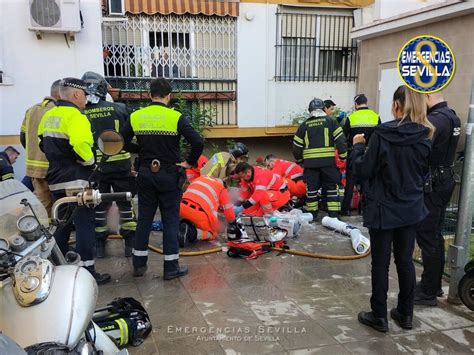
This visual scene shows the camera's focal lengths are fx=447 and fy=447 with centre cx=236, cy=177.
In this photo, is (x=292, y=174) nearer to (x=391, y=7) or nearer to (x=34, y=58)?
(x=391, y=7)

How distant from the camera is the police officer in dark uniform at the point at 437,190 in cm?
371

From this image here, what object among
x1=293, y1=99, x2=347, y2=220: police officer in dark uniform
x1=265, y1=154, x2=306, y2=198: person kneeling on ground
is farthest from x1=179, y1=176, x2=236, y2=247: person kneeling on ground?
x1=265, y1=154, x2=306, y2=198: person kneeling on ground

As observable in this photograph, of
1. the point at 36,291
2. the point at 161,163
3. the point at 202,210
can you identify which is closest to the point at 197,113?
the point at 202,210

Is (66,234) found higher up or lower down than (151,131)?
lower down

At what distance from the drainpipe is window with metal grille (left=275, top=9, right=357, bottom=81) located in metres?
6.54

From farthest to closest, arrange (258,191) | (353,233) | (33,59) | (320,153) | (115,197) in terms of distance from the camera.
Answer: (33,59) < (320,153) < (258,191) < (353,233) < (115,197)

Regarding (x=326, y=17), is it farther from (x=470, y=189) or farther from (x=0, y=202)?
(x=0, y=202)

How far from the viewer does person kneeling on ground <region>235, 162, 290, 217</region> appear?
585 centimetres

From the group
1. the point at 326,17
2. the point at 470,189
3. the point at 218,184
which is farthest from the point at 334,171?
the point at 326,17

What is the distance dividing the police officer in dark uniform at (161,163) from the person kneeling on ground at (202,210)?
97 cm

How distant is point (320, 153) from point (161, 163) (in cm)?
316

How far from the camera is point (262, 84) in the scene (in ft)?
31.9

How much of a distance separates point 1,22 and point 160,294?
219 inches

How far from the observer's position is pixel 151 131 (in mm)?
4160
